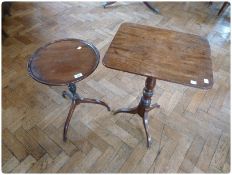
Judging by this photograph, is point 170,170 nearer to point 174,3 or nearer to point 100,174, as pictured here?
point 100,174

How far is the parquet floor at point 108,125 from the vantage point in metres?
1.61

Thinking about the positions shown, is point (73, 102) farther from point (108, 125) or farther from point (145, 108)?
point (145, 108)

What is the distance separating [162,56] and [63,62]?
66 cm

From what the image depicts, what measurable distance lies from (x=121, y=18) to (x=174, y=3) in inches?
41.9

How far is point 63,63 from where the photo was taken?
4.61 feet

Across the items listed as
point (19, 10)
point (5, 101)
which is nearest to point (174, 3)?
point (19, 10)

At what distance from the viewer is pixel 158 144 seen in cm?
171

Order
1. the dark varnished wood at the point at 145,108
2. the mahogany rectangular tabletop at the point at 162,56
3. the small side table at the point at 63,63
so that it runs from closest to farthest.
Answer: the mahogany rectangular tabletop at the point at 162,56 → the small side table at the point at 63,63 → the dark varnished wood at the point at 145,108

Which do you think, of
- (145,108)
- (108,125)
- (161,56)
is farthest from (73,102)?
(161,56)

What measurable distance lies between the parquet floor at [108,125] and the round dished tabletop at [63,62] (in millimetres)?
627

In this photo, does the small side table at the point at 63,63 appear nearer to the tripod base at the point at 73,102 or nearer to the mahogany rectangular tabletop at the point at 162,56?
the tripod base at the point at 73,102

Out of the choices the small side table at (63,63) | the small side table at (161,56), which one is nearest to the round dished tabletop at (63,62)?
the small side table at (63,63)

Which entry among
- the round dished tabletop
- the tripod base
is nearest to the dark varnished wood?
the tripod base

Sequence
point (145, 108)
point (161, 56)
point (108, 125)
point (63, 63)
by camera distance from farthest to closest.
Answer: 1. point (108, 125)
2. point (145, 108)
3. point (63, 63)
4. point (161, 56)
